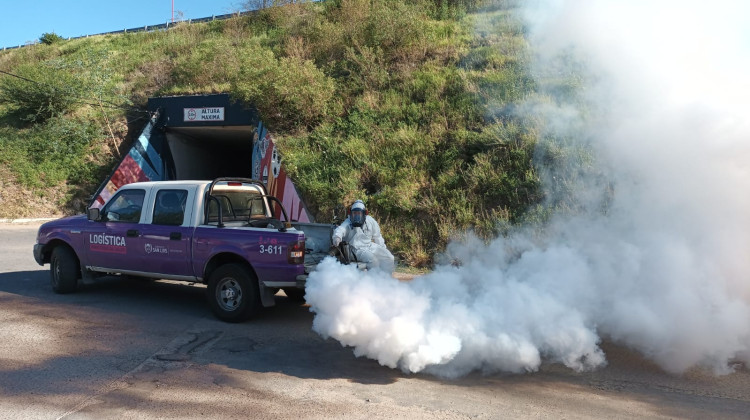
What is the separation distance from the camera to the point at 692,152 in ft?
16.5

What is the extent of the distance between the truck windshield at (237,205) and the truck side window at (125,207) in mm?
1157

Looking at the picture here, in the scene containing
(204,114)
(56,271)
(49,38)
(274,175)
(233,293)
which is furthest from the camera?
(49,38)

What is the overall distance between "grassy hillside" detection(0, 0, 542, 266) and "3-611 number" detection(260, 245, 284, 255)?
4790 millimetres

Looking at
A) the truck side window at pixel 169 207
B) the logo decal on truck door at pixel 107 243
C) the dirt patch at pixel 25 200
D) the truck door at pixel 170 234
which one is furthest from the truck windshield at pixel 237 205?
the dirt patch at pixel 25 200

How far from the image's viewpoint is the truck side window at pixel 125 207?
7430mm

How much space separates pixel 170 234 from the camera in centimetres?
695

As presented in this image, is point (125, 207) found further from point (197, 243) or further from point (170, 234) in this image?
point (197, 243)

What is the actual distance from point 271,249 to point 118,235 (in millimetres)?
2598

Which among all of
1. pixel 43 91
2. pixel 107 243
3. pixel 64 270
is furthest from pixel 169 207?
pixel 43 91

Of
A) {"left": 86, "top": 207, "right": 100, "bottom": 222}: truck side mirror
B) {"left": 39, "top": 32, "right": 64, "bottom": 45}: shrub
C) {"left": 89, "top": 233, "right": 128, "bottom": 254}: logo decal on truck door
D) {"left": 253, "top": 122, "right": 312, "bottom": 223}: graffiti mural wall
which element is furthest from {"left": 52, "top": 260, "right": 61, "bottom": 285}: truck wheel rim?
{"left": 39, "top": 32, "right": 64, "bottom": 45}: shrub

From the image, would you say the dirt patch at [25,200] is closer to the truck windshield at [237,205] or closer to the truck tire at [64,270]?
the truck tire at [64,270]

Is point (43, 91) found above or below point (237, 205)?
above

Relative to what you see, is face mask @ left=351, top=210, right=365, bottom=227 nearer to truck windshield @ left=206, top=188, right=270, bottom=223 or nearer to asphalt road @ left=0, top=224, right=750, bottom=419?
asphalt road @ left=0, top=224, right=750, bottom=419

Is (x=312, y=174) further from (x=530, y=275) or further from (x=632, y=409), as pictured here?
(x=632, y=409)
